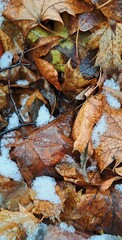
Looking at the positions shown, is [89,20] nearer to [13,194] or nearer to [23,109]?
[23,109]

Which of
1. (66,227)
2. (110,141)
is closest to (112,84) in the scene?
(110,141)

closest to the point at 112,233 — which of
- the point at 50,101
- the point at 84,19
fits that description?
the point at 50,101

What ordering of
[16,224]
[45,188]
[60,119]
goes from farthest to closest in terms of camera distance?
[60,119], [45,188], [16,224]

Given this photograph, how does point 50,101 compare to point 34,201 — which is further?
point 50,101

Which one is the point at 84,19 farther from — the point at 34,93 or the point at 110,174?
the point at 110,174

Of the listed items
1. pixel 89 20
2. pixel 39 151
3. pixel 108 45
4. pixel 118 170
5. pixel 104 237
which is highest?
pixel 89 20

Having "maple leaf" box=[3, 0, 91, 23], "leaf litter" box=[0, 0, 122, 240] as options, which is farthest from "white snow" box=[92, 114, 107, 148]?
"maple leaf" box=[3, 0, 91, 23]

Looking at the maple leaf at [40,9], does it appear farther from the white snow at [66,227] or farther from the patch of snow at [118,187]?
the white snow at [66,227]
